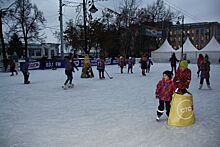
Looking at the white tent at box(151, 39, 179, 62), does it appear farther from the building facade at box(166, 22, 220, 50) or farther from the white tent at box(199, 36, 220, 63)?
the building facade at box(166, 22, 220, 50)

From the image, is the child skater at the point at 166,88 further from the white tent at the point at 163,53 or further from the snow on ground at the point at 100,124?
the white tent at the point at 163,53

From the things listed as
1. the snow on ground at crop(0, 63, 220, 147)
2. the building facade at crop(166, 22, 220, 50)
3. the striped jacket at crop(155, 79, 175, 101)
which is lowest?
the snow on ground at crop(0, 63, 220, 147)

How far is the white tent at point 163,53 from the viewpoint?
3744 cm

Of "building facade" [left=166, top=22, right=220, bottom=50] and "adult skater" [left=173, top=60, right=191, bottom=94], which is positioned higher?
"building facade" [left=166, top=22, right=220, bottom=50]

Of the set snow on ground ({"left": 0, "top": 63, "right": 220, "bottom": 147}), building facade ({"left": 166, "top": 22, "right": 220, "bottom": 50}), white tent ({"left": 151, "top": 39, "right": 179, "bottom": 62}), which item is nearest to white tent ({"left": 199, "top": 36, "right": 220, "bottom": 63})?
white tent ({"left": 151, "top": 39, "right": 179, "bottom": 62})

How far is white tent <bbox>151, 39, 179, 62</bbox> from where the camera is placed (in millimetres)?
37438

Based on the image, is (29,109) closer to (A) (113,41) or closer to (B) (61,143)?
(B) (61,143)

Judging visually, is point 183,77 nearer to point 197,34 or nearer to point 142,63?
point 142,63

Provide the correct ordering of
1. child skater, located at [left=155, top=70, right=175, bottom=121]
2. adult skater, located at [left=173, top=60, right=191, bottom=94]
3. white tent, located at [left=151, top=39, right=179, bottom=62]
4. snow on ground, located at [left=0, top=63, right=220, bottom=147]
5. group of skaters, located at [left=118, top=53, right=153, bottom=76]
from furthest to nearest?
white tent, located at [left=151, top=39, right=179, bottom=62]
group of skaters, located at [left=118, top=53, right=153, bottom=76]
adult skater, located at [left=173, top=60, right=191, bottom=94]
child skater, located at [left=155, top=70, right=175, bottom=121]
snow on ground, located at [left=0, top=63, right=220, bottom=147]

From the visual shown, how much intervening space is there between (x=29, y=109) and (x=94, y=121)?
2.47 metres

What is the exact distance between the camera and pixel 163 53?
38281 millimetres

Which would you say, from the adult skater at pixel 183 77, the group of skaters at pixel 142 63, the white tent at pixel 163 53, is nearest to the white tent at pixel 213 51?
the white tent at pixel 163 53

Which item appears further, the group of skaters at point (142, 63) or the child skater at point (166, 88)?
the group of skaters at point (142, 63)

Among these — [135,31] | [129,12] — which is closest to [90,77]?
[129,12]
